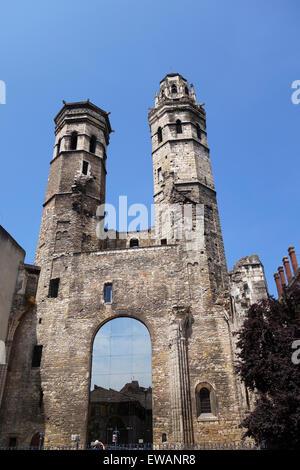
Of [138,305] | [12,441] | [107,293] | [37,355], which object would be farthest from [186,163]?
[12,441]

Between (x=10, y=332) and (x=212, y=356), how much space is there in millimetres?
9606

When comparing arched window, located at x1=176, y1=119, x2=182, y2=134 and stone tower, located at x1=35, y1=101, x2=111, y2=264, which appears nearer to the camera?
stone tower, located at x1=35, y1=101, x2=111, y2=264

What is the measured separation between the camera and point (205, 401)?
49.8ft

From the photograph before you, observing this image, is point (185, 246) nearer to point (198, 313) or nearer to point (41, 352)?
point (198, 313)

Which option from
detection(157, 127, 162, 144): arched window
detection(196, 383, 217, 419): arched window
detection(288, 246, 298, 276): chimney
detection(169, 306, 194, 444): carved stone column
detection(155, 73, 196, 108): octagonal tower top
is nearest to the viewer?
detection(169, 306, 194, 444): carved stone column

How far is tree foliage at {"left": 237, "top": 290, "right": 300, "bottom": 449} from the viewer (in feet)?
33.0

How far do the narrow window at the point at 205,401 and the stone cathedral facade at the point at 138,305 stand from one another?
38 millimetres

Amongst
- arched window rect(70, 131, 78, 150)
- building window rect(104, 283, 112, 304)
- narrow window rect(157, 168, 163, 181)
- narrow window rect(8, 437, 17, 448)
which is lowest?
narrow window rect(8, 437, 17, 448)

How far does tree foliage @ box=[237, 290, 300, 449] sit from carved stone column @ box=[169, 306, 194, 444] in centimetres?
314

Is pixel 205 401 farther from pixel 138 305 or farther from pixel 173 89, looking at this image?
pixel 173 89

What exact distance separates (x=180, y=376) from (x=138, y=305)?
3947mm

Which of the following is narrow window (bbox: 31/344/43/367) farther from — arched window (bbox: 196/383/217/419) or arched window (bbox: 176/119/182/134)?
arched window (bbox: 176/119/182/134)

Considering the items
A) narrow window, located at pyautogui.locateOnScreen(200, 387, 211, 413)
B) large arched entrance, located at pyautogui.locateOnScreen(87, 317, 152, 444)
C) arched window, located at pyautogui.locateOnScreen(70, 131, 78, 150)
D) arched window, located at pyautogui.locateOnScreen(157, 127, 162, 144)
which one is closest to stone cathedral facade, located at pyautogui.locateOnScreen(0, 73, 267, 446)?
narrow window, located at pyautogui.locateOnScreen(200, 387, 211, 413)

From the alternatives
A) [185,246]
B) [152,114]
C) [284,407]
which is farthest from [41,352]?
[152,114]
